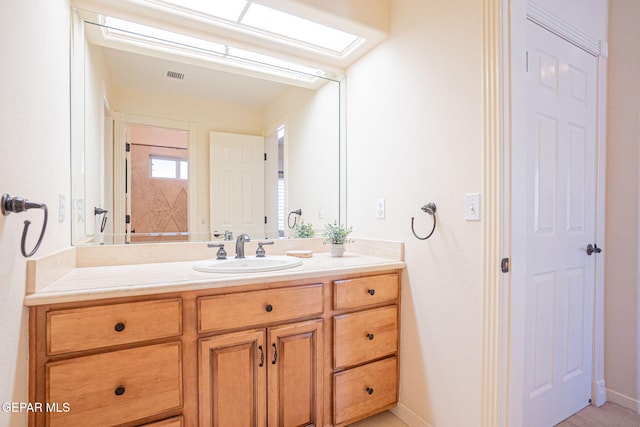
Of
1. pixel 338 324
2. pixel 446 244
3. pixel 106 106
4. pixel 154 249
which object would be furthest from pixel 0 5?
pixel 446 244

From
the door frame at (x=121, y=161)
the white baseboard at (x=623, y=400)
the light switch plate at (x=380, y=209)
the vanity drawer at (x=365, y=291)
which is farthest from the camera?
the light switch plate at (x=380, y=209)

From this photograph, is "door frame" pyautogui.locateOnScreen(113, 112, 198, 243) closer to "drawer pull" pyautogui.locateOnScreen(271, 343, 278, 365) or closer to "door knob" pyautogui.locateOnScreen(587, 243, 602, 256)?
"drawer pull" pyautogui.locateOnScreen(271, 343, 278, 365)

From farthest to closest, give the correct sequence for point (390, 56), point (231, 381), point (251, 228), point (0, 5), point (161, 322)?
1. point (251, 228)
2. point (390, 56)
3. point (231, 381)
4. point (161, 322)
5. point (0, 5)

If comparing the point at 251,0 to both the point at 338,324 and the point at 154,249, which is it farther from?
the point at 338,324

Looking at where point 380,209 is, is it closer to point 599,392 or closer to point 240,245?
point 240,245

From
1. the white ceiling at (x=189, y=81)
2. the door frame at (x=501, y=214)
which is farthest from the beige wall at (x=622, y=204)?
the white ceiling at (x=189, y=81)

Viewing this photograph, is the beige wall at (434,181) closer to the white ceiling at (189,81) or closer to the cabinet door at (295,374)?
the cabinet door at (295,374)

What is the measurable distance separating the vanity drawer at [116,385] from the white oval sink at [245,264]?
34 centimetres

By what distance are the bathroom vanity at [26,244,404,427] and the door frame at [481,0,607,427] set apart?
52cm

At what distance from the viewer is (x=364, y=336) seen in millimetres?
1622

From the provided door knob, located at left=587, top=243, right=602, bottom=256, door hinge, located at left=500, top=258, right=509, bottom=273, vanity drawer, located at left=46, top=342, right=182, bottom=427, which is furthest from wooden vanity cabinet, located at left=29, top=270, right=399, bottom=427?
door knob, located at left=587, top=243, right=602, bottom=256

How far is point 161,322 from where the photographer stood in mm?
1162

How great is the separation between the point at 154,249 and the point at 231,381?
2.69ft

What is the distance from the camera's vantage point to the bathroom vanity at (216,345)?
3.40 ft
